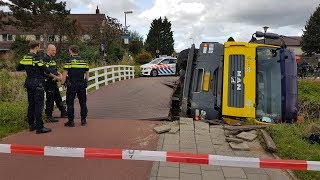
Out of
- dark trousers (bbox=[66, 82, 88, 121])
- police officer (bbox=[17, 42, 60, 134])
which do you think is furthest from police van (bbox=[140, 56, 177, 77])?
police officer (bbox=[17, 42, 60, 134])

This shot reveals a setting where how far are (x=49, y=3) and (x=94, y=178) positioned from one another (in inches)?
1699

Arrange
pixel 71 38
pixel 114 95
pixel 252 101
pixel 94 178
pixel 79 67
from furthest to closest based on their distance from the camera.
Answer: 1. pixel 71 38
2. pixel 114 95
3. pixel 252 101
4. pixel 79 67
5. pixel 94 178

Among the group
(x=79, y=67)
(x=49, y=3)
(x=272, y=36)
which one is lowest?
(x=79, y=67)

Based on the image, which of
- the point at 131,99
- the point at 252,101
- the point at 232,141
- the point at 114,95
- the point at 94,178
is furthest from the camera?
the point at 114,95

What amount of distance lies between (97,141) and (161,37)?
3067 inches

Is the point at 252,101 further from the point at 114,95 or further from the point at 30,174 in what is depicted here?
the point at 114,95

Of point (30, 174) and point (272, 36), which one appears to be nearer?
point (30, 174)

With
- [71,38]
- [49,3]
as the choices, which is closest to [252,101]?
[71,38]

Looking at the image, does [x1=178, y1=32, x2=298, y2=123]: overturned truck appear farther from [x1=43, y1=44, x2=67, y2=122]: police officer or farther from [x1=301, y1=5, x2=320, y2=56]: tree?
[x1=301, y1=5, x2=320, y2=56]: tree

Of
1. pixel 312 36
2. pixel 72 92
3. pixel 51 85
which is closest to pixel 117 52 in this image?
pixel 312 36

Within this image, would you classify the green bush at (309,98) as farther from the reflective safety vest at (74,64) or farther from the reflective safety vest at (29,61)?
the reflective safety vest at (29,61)

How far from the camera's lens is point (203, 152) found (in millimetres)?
6469

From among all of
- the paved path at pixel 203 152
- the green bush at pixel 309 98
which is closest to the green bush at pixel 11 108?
the paved path at pixel 203 152

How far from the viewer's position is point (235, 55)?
9266 millimetres
